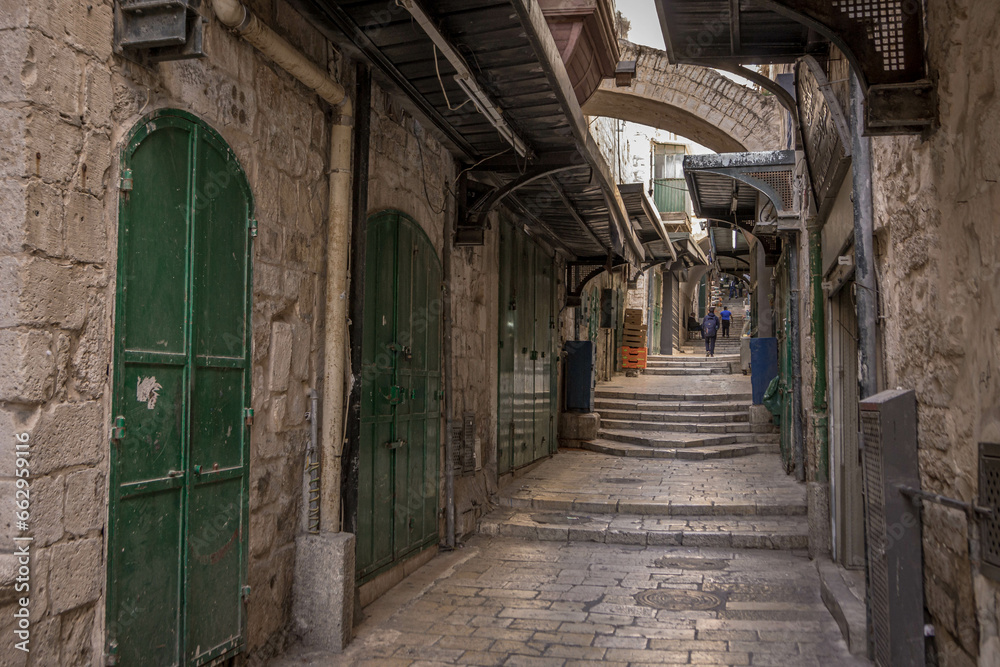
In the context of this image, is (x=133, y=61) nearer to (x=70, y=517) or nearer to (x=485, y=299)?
(x=70, y=517)

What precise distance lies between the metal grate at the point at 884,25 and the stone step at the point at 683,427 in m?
10.6

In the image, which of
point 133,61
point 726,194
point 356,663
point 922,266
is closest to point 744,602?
point 356,663

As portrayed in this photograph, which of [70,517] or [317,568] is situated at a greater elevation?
[70,517]

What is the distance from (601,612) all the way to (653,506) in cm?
317

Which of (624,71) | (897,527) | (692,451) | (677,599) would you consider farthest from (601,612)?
(692,451)

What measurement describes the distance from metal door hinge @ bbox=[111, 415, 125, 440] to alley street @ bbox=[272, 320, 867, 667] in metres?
1.92

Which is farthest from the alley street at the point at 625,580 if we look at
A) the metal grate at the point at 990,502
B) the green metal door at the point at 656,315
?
the green metal door at the point at 656,315

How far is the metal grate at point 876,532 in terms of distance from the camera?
3.52 meters

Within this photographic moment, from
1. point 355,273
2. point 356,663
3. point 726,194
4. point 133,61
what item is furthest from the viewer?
point 726,194

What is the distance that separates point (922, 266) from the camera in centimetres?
338

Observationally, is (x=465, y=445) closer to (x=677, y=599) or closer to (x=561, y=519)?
(x=561, y=519)

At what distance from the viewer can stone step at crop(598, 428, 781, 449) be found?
12.5 metres

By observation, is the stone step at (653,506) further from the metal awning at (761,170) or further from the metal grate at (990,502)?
the metal grate at (990,502)

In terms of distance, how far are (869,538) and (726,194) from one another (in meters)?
7.85
